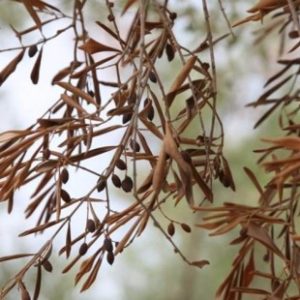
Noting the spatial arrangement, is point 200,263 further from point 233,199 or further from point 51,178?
point 233,199

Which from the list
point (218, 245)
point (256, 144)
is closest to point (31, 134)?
point (256, 144)

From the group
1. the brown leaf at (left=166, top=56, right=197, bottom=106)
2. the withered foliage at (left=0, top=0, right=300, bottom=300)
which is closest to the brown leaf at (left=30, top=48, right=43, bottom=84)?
the withered foliage at (left=0, top=0, right=300, bottom=300)

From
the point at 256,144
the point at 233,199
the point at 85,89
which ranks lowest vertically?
the point at 85,89

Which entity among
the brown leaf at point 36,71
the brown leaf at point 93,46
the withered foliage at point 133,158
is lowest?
the withered foliage at point 133,158

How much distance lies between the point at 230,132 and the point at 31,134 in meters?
1.83

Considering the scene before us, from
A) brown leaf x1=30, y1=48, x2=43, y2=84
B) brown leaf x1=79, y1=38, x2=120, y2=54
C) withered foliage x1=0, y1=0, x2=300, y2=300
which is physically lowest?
withered foliage x1=0, y1=0, x2=300, y2=300

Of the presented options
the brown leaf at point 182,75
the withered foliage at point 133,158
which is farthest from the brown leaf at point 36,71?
the brown leaf at point 182,75

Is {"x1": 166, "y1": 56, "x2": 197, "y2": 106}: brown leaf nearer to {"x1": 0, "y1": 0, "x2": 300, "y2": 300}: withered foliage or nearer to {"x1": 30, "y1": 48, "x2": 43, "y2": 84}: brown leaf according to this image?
{"x1": 0, "y1": 0, "x2": 300, "y2": 300}: withered foliage

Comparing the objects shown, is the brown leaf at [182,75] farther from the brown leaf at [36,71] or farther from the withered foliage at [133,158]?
the brown leaf at [36,71]

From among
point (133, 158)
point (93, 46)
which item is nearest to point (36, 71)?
point (93, 46)

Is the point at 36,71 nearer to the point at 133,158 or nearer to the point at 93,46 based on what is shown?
the point at 93,46

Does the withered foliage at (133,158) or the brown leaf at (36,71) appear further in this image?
the brown leaf at (36,71)

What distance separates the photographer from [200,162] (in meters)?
0.64

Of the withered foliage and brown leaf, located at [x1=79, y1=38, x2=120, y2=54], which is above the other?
brown leaf, located at [x1=79, y1=38, x2=120, y2=54]
